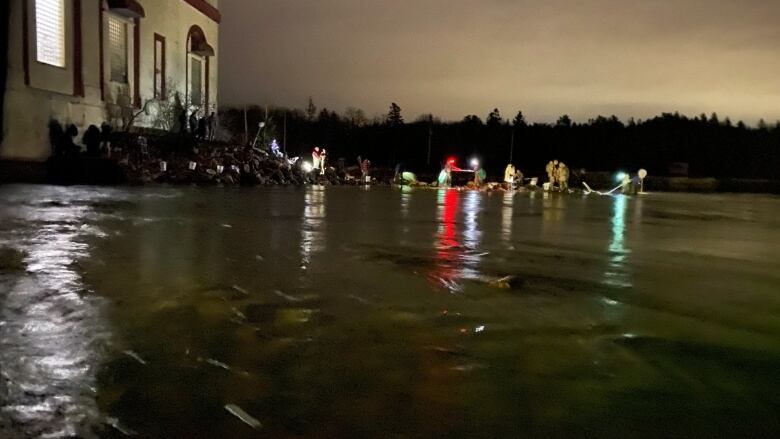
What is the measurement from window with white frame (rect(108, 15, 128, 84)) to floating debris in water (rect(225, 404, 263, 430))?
25.9m

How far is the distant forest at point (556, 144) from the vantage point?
76688 mm

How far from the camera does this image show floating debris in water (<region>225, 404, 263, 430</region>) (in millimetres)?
3127

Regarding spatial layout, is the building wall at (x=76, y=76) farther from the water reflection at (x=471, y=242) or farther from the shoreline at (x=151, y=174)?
the water reflection at (x=471, y=242)

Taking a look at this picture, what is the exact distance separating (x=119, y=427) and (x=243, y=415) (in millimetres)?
548

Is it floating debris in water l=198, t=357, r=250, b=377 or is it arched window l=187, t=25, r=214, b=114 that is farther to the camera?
arched window l=187, t=25, r=214, b=114

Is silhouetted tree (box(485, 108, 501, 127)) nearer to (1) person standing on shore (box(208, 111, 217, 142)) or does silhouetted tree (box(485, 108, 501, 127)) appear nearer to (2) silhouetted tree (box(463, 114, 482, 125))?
(2) silhouetted tree (box(463, 114, 482, 125))

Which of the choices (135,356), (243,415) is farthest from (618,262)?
(243,415)

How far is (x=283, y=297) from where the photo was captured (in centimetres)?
576

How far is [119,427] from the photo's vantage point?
10.0ft

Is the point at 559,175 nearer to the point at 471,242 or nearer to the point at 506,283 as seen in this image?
the point at 471,242

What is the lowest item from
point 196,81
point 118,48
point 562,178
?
point 562,178

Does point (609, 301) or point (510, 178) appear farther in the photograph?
point (510, 178)

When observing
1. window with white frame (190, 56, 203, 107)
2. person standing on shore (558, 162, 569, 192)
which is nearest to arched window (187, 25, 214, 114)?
window with white frame (190, 56, 203, 107)

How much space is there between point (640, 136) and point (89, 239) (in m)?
91.7
